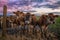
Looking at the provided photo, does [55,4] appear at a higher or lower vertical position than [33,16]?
higher

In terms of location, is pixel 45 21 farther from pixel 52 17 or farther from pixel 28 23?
pixel 28 23

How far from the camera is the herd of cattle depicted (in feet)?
6.27

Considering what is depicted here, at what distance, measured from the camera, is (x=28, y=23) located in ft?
6.35

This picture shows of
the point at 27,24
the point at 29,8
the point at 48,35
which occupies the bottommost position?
the point at 48,35

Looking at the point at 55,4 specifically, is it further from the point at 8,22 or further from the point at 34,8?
the point at 8,22

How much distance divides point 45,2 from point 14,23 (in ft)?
1.78

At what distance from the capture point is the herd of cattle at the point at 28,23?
6.27 ft

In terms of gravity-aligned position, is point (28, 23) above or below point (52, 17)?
below

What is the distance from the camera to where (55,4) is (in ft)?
6.40

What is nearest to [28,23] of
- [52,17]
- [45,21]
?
[45,21]

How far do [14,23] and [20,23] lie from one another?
88mm

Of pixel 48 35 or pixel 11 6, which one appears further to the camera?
pixel 11 6

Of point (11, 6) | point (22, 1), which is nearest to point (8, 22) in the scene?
point (11, 6)

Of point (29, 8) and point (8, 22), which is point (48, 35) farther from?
point (8, 22)
